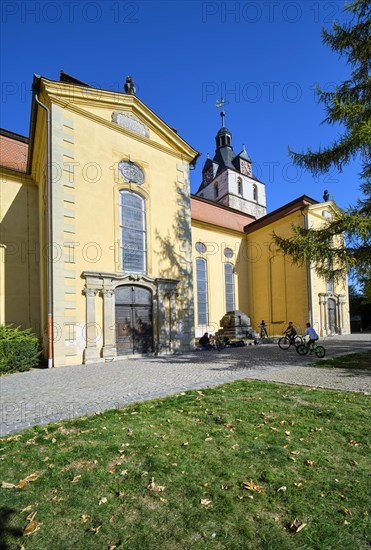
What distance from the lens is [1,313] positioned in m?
14.5

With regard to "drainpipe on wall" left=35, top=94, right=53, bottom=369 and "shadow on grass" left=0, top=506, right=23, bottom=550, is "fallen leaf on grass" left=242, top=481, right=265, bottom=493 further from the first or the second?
"drainpipe on wall" left=35, top=94, right=53, bottom=369

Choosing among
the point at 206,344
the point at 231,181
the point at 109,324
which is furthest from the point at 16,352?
the point at 231,181

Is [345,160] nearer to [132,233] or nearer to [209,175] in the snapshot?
[132,233]

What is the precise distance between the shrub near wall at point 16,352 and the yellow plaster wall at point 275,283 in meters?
17.9

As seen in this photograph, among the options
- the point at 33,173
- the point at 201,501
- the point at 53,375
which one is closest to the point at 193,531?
the point at 201,501

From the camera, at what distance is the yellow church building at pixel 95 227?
12531 millimetres

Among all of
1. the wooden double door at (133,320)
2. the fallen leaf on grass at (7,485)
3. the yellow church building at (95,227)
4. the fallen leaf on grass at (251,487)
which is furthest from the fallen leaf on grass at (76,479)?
the wooden double door at (133,320)

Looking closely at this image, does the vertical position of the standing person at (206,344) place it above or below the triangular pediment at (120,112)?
below

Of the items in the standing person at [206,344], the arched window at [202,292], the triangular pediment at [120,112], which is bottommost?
the standing person at [206,344]

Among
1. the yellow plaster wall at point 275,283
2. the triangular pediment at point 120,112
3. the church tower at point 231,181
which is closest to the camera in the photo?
the triangular pediment at point 120,112

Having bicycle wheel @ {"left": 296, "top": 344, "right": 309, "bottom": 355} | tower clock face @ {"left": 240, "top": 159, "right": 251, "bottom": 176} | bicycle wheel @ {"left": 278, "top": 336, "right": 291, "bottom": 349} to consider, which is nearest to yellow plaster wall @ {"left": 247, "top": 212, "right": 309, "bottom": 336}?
bicycle wheel @ {"left": 278, "top": 336, "right": 291, "bottom": 349}

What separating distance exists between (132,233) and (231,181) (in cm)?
3092

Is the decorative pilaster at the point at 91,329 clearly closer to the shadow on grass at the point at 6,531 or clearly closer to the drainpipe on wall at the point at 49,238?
the drainpipe on wall at the point at 49,238

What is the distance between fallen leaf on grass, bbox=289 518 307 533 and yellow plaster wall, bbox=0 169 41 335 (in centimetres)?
1522
